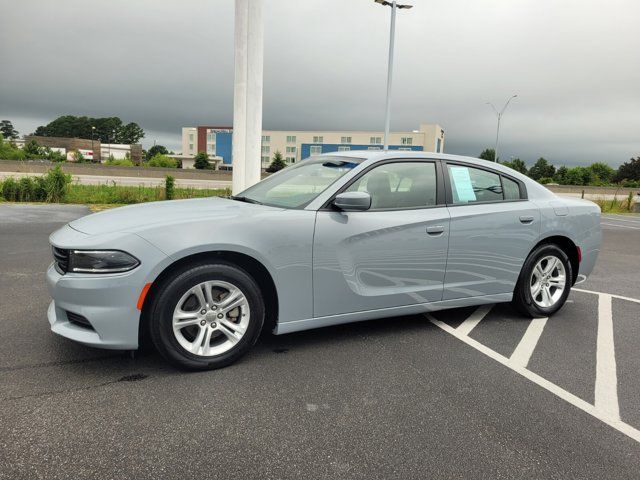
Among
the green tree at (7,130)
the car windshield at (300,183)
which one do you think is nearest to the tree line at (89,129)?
the green tree at (7,130)

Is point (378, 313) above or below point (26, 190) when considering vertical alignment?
above

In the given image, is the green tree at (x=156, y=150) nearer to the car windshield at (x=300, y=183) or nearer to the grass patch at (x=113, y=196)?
the grass patch at (x=113, y=196)

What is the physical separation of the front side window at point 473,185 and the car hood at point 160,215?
168cm

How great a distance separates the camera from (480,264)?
4.27 meters

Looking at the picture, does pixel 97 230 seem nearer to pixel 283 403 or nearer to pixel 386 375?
pixel 283 403

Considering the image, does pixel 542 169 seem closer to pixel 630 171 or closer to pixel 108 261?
pixel 630 171

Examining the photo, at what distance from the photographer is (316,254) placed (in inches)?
138

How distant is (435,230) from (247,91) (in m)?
11.2

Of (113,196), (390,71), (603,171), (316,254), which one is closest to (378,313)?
(316,254)

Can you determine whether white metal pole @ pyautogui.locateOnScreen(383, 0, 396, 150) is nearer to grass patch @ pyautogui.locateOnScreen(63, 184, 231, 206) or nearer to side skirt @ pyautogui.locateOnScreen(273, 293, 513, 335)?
grass patch @ pyautogui.locateOnScreen(63, 184, 231, 206)

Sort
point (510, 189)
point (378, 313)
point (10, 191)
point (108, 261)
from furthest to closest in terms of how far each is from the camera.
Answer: point (10, 191) < point (510, 189) < point (378, 313) < point (108, 261)

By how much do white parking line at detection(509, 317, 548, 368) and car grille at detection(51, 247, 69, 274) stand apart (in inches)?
126

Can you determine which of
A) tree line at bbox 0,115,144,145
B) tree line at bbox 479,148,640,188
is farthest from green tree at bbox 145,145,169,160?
tree line at bbox 479,148,640,188

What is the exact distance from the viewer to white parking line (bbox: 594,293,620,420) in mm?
3004
